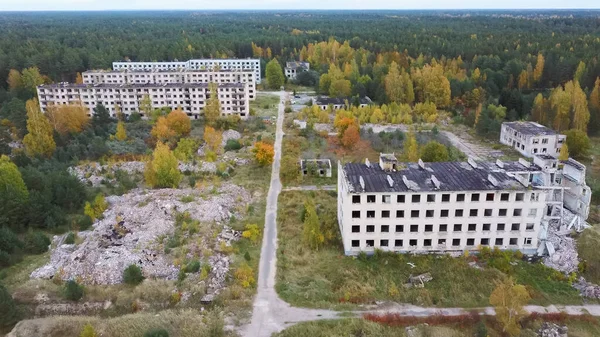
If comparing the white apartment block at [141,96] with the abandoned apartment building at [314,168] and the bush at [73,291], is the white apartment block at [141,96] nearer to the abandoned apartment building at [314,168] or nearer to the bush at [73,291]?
the abandoned apartment building at [314,168]

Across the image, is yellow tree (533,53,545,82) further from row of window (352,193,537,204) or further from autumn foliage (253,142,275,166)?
row of window (352,193,537,204)

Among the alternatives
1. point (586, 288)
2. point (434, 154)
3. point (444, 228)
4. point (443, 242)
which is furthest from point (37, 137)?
point (586, 288)

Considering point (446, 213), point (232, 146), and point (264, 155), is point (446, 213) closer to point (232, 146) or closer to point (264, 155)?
point (264, 155)

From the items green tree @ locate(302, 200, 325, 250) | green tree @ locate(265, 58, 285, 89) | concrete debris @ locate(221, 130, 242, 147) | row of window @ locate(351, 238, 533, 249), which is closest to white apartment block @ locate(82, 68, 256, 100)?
green tree @ locate(265, 58, 285, 89)

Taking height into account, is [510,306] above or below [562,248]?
above

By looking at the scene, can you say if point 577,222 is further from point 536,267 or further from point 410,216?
point 410,216

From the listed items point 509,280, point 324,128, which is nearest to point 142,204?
point 509,280

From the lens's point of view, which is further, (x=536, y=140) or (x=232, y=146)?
(x=232, y=146)

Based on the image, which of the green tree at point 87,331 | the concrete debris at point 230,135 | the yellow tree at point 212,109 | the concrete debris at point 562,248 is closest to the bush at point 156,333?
the green tree at point 87,331
